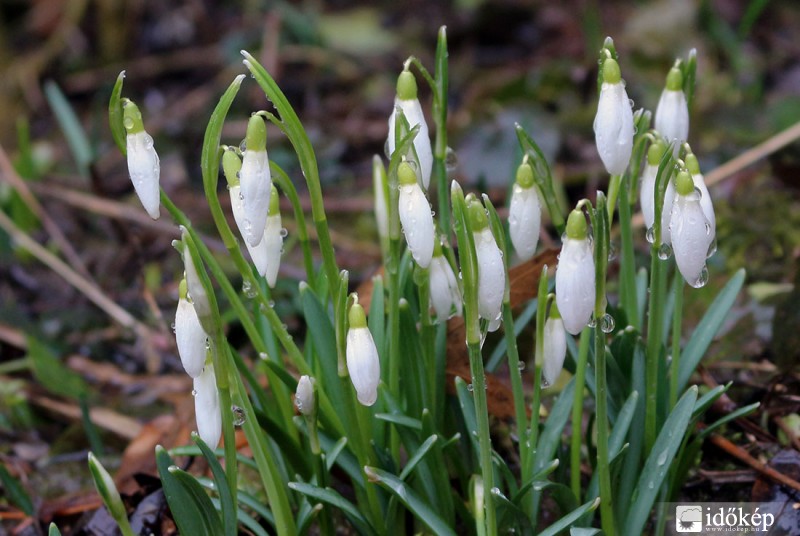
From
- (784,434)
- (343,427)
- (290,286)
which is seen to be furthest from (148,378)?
(784,434)

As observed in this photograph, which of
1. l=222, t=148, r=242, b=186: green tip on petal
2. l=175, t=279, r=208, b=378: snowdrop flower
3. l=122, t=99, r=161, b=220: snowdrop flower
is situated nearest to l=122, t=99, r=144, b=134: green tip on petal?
l=122, t=99, r=161, b=220: snowdrop flower

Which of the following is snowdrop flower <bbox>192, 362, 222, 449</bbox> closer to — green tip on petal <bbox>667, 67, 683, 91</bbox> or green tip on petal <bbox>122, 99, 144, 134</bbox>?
green tip on petal <bbox>122, 99, 144, 134</bbox>

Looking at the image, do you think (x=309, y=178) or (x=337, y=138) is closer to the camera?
(x=309, y=178)

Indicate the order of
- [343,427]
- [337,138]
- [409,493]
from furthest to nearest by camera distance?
[337,138] < [343,427] < [409,493]

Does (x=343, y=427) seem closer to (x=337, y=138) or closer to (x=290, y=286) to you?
(x=290, y=286)

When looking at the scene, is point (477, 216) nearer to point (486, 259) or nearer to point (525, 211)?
point (486, 259)

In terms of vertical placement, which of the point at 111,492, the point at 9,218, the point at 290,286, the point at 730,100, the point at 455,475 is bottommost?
the point at 455,475

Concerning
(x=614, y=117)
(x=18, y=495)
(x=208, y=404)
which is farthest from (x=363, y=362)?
(x=18, y=495)

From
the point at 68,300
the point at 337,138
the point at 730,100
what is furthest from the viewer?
the point at 337,138

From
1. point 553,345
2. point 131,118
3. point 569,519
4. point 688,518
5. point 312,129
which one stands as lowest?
point 688,518
